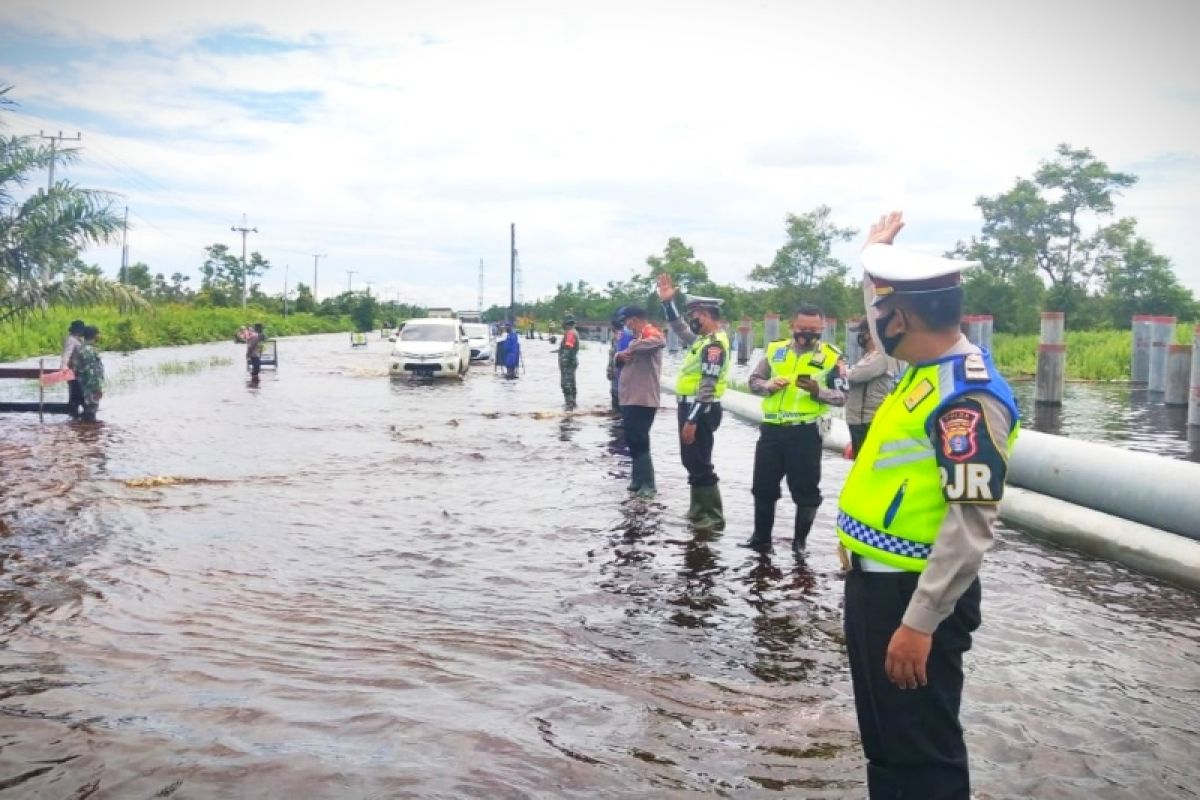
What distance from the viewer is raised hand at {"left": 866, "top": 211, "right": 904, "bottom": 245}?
11.2 feet

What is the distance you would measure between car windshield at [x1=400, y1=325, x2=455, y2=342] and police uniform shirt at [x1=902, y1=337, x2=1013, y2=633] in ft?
82.4

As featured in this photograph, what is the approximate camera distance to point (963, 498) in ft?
8.28

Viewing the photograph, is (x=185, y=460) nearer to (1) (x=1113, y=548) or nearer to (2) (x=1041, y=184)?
(1) (x=1113, y=548)

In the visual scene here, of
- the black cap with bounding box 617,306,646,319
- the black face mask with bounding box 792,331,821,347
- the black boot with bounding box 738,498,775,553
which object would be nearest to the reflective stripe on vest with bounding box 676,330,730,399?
the black face mask with bounding box 792,331,821,347

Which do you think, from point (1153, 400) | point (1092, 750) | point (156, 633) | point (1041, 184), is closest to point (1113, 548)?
point (1092, 750)

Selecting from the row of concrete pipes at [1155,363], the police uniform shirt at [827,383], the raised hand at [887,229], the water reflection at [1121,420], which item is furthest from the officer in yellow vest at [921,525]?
the row of concrete pipes at [1155,363]

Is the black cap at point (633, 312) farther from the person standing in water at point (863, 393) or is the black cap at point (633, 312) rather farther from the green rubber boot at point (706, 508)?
the person standing in water at point (863, 393)

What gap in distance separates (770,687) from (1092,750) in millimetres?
1310

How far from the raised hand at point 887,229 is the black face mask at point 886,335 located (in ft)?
2.02

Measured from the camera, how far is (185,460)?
11219 millimetres

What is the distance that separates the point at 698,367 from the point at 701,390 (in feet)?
1.00

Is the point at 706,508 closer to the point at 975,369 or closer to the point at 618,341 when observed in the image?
the point at 975,369

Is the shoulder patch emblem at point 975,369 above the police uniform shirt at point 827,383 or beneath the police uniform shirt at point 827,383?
above

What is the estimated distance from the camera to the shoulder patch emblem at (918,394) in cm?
270
